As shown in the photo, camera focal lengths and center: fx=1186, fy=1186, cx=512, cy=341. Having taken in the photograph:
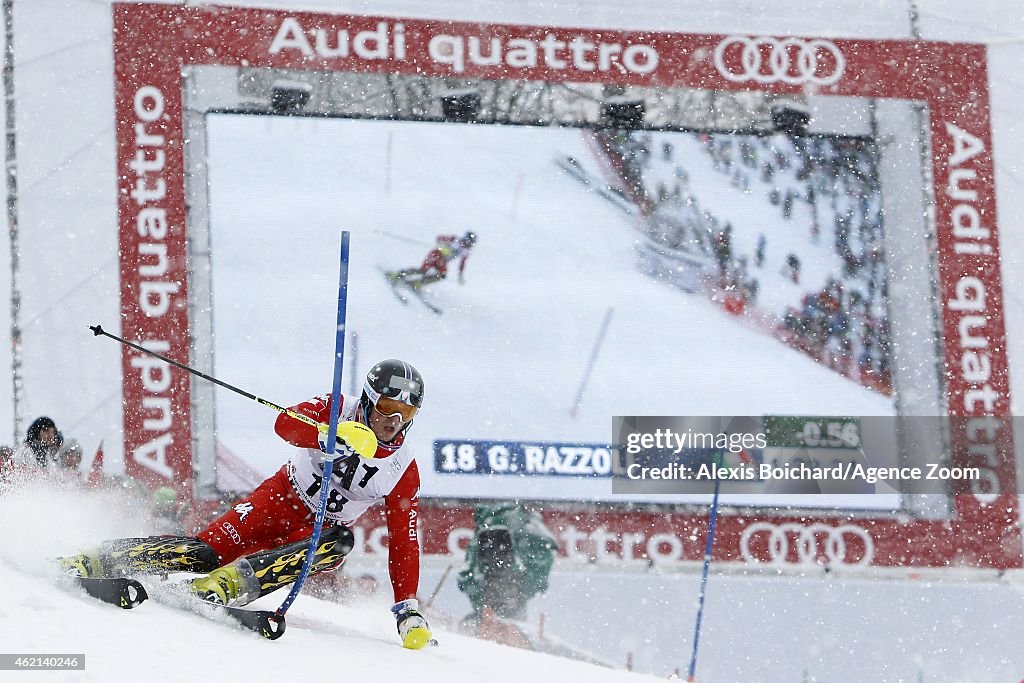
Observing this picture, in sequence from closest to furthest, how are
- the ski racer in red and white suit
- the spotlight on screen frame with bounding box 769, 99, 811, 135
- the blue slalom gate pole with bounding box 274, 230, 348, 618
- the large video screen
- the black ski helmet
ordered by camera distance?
the blue slalom gate pole with bounding box 274, 230, 348, 618 → the black ski helmet → the ski racer in red and white suit → the large video screen → the spotlight on screen frame with bounding box 769, 99, 811, 135

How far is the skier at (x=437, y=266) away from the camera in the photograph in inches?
370

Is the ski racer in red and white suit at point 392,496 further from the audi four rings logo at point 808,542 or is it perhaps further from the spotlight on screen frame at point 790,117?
the spotlight on screen frame at point 790,117

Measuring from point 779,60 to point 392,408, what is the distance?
6996 millimetres

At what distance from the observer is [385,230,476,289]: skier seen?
9.41 m

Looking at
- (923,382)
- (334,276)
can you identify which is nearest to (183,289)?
(334,276)

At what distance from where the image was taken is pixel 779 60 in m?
10.3

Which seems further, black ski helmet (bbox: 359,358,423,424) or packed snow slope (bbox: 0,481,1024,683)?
packed snow slope (bbox: 0,481,1024,683)

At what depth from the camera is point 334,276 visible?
9.40 metres

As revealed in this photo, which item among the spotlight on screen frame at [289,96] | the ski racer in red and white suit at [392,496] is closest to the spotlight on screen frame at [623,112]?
the spotlight on screen frame at [289,96]

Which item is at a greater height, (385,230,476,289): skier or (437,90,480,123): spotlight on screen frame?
(437,90,480,123): spotlight on screen frame

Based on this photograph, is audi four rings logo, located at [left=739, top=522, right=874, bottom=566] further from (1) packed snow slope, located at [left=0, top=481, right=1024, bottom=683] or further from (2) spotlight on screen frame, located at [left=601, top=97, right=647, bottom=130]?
(2) spotlight on screen frame, located at [left=601, top=97, right=647, bottom=130]

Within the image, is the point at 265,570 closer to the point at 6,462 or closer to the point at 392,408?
the point at 392,408

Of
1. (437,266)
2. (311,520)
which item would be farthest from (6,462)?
(437,266)

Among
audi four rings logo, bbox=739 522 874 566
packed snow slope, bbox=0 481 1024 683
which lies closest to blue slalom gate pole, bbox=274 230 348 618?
packed snow slope, bbox=0 481 1024 683
